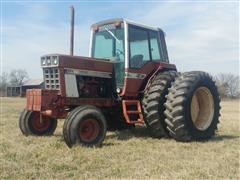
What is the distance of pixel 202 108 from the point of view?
11.0 meters

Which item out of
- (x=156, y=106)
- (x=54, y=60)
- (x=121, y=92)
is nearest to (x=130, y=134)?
(x=121, y=92)

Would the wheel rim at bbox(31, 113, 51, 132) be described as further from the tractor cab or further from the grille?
the tractor cab

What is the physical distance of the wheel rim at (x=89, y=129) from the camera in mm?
8901

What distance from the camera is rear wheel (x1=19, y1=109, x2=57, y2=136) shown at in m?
10.6

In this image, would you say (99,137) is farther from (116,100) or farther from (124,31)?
(124,31)

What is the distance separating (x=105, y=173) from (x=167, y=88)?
426cm

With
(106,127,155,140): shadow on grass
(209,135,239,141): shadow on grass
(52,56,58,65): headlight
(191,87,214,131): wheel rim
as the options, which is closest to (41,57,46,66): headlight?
(52,56,58,65): headlight

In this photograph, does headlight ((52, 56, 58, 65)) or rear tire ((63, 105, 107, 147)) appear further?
headlight ((52, 56, 58, 65))

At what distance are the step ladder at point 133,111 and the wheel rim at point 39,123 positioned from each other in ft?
6.81

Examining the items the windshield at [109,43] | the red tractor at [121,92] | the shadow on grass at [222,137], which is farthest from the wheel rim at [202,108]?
the windshield at [109,43]

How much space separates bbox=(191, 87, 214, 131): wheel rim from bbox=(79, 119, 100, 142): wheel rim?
2.76 m

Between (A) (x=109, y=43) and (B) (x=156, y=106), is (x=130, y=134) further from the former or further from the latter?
(A) (x=109, y=43)

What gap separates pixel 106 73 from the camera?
1045cm

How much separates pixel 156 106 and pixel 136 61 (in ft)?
4.52
